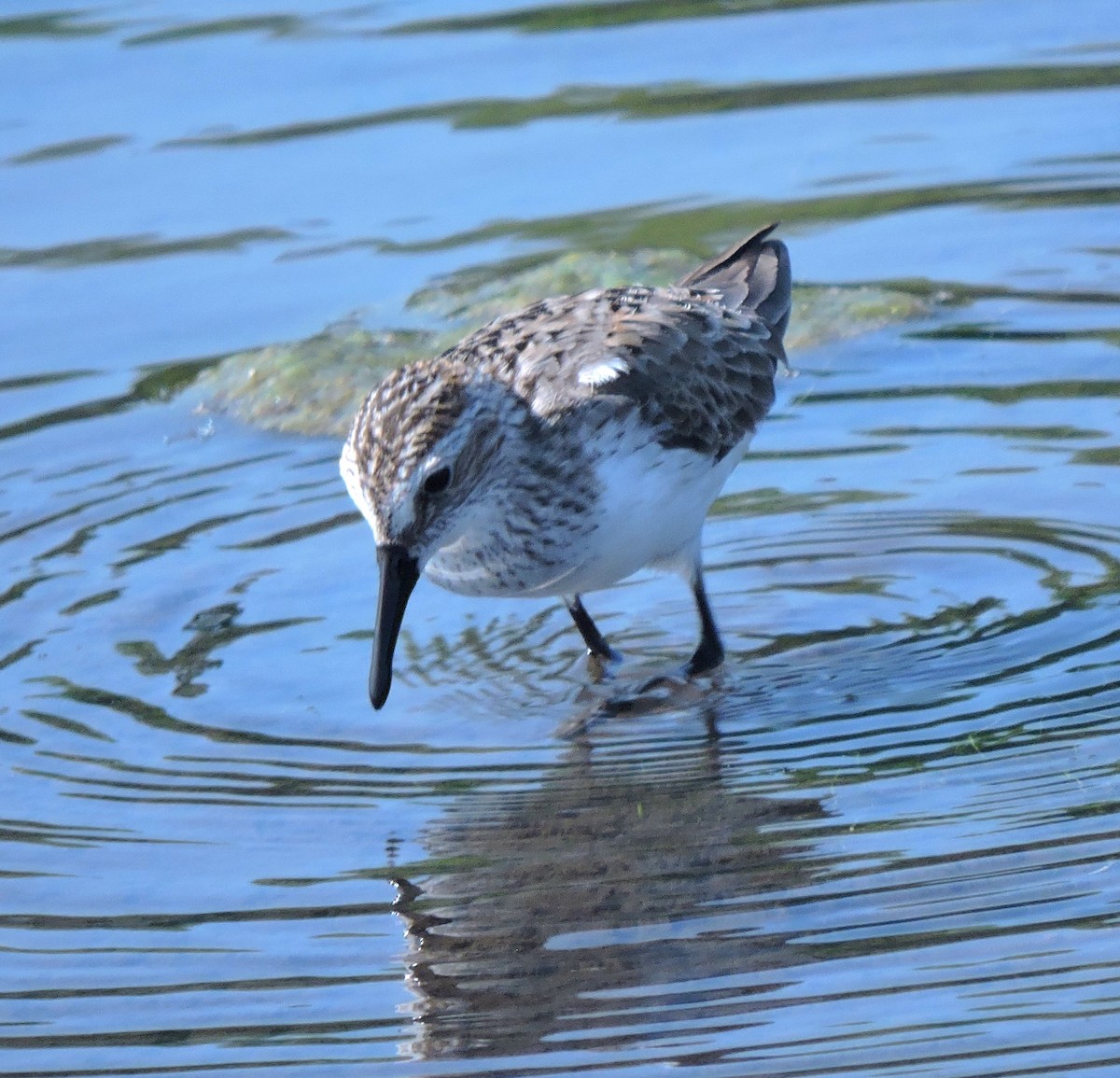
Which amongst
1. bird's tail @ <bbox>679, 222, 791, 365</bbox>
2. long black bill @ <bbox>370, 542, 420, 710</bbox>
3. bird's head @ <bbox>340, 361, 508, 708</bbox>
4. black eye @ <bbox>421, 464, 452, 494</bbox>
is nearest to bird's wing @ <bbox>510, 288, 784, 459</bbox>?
bird's tail @ <bbox>679, 222, 791, 365</bbox>

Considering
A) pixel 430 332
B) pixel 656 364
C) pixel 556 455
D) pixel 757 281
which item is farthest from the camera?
pixel 430 332

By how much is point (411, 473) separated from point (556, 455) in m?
0.64

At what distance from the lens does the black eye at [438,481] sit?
5984 mm

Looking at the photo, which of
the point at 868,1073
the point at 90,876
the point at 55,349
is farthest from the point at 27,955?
the point at 55,349

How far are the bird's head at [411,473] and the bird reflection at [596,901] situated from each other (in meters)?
0.66

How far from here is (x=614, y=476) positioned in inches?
254

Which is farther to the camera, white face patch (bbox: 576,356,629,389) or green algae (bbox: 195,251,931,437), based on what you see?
green algae (bbox: 195,251,931,437)

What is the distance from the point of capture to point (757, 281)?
796cm

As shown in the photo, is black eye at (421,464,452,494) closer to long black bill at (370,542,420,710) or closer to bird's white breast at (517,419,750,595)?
long black bill at (370,542,420,710)

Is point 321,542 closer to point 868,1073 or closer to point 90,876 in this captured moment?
point 90,876

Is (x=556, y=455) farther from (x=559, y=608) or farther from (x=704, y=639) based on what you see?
(x=559, y=608)

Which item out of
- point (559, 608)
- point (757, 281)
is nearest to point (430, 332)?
point (757, 281)

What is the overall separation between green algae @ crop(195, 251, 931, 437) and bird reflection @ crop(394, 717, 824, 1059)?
11.3ft

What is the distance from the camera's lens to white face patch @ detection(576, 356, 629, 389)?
21.5 feet
